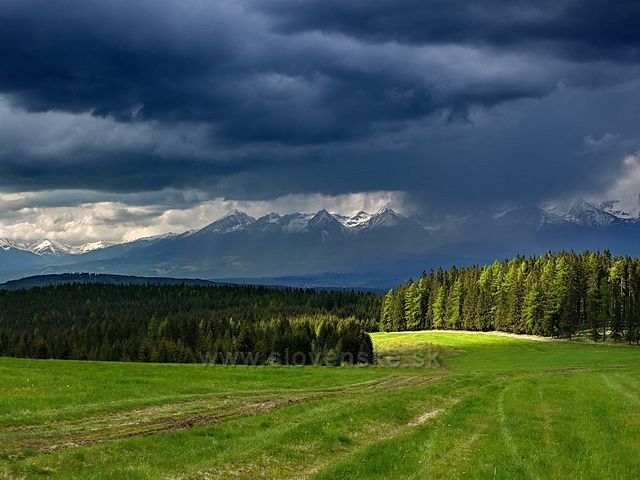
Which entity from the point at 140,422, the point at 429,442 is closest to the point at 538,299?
the point at 429,442

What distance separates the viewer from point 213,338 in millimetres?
146125

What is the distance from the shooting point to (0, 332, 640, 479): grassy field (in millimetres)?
17547

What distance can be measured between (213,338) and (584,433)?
423 feet

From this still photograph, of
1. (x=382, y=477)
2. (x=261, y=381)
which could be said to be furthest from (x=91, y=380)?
(x=382, y=477)

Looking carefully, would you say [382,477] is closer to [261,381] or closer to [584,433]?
[584,433]

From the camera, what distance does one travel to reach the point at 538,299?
137 metres

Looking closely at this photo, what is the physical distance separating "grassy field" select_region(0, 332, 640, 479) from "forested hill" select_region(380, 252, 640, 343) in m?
87.8

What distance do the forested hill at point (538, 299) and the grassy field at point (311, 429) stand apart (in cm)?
8784

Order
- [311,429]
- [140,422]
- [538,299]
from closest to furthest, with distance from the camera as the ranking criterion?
[311,429] → [140,422] → [538,299]

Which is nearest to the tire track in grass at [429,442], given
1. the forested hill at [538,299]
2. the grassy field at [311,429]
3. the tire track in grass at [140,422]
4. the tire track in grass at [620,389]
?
the grassy field at [311,429]

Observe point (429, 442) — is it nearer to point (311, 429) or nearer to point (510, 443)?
point (510, 443)

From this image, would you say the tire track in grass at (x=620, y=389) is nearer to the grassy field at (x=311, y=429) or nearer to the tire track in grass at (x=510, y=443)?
the grassy field at (x=311, y=429)

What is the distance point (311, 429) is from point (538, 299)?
125 metres

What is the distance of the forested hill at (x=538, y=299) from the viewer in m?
131
